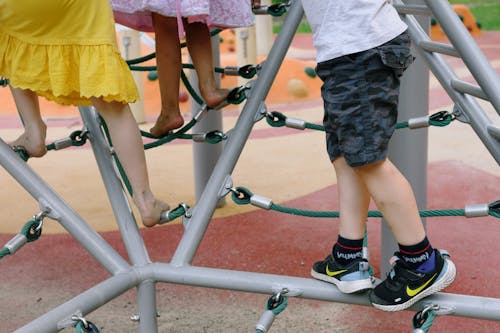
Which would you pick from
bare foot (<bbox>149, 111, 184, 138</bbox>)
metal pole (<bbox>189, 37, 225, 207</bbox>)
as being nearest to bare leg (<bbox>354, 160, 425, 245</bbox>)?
bare foot (<bbox>149, 111, 184, 138</bbox>)

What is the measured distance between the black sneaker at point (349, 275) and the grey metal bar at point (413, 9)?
818 millimetres

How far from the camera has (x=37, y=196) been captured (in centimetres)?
229

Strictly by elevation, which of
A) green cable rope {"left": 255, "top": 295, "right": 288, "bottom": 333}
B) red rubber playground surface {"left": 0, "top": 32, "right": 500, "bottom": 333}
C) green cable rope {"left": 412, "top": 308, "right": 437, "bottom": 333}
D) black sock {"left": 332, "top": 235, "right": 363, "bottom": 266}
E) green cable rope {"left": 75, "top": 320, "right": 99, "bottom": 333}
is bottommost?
red rubber playground surface {"left": 0, "top": 32, "right": 500, "bottom": 333}

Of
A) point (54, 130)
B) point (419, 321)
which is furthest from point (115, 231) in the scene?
point (54, 130)

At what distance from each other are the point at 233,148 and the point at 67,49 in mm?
602

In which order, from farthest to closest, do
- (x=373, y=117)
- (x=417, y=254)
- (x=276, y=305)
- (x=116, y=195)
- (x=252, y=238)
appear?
1. (x=252, y=238)
2. (x=116, y=195)
3. (x=276, y=305)
4. (x=417, y=254)
5. (x=373, y=117)

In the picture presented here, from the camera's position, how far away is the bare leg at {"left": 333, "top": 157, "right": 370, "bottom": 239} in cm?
200

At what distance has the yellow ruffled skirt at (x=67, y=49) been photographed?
2.15m

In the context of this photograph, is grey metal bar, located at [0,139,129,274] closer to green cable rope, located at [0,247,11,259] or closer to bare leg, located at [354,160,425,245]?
green cable rope, located at [0,247,11,259]

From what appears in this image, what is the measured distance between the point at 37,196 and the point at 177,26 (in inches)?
31.0

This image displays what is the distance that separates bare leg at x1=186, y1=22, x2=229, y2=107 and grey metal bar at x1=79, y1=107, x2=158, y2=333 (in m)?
0.39

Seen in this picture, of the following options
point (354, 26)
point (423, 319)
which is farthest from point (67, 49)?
point (423, 319)

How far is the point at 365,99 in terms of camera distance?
6.00 feet

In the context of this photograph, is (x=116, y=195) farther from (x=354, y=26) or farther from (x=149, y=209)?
(x=354, y=26)
